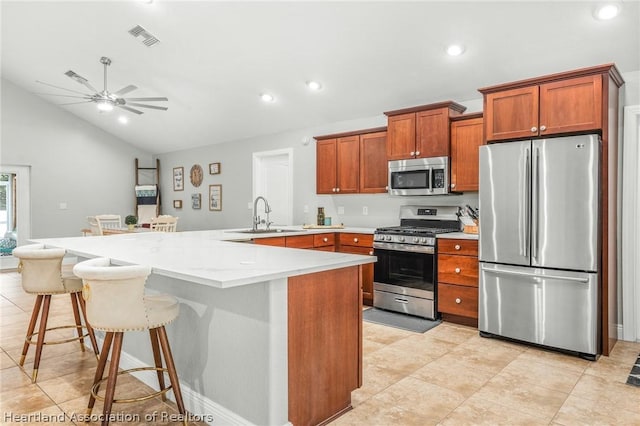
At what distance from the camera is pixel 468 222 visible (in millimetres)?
4309

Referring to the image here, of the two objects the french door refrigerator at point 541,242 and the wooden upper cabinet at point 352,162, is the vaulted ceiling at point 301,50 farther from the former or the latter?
the french door refrigerator at point 541,242

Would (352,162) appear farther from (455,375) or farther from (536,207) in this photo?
(455,375)

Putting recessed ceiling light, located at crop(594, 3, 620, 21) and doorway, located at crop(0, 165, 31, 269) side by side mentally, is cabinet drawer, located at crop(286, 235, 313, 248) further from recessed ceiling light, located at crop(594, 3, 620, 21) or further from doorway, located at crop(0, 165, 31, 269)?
doorway, located at crop(0, 165, 31, 269)

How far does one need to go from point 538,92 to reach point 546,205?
0.92 m

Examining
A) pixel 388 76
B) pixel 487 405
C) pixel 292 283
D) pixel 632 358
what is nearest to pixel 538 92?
pixel 388 76

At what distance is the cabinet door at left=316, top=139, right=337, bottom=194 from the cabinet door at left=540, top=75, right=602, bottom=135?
2.59 metres

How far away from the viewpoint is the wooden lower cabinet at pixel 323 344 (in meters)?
1.91

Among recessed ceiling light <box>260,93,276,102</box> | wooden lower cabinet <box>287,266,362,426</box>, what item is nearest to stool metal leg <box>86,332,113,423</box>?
wooden lower cabinet <box>287,266,362,426</box>

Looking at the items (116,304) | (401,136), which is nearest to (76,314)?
(116,304)

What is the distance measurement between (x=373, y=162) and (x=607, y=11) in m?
2.59

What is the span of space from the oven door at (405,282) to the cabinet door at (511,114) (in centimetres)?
132

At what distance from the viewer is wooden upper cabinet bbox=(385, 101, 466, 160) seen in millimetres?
4188

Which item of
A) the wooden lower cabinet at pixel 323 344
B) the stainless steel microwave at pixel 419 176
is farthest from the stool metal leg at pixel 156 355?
the stainless steel microwave at pixel 419 176

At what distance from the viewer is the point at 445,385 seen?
8.43 ft
